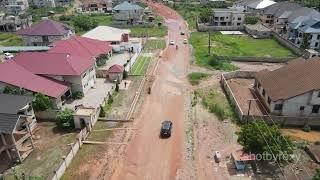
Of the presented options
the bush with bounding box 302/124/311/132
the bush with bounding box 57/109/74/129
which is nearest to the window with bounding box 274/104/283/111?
the bush with bounding box 302/124/311/132

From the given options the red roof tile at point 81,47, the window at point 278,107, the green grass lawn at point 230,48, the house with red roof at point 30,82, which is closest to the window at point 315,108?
the window at point 278,107

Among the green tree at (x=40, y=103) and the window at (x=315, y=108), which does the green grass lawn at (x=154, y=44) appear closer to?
the green tree at (x=40, y=103)

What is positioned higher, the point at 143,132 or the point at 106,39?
the point at 106,39

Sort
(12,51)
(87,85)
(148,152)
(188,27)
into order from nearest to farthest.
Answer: (148,152) → (87,85) → (12,51) → (188,27)

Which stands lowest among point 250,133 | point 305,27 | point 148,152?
point 148,152

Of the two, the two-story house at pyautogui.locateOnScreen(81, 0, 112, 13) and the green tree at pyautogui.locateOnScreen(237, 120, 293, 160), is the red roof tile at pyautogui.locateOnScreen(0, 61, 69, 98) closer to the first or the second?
the green tree at pyautogui.locateOnScreen(237, 120, 293, 160)

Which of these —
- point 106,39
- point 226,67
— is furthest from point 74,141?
point 106,39

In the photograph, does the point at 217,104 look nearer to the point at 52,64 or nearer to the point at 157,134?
the point at 157,134

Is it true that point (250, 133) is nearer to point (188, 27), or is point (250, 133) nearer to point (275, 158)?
point (275, 158)
